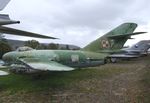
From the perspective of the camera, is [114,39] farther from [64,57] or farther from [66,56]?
[64,57]

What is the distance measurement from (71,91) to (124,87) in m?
2.34

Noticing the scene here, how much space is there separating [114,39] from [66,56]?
210 inches

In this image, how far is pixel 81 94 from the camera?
34.9 feet

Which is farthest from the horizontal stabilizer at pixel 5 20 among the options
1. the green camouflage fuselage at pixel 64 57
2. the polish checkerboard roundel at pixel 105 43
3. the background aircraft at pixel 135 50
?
the background aircraft at pixel 135 50

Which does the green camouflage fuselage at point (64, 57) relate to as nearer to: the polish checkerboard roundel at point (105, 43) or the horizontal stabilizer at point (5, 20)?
the polish checkerboard roundel at point (105, 43)

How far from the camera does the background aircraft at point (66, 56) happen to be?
1400 centimetres

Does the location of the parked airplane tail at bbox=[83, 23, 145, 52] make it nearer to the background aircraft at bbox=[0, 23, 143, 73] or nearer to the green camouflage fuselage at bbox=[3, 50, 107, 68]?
the background aircraft at bbox=[0, 23, 143, 73]

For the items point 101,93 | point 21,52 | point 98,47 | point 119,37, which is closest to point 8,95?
point 101,93

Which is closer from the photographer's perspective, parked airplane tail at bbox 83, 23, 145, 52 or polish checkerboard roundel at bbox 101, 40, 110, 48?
parked airplane tail at bbox 83, 23, 145, 52

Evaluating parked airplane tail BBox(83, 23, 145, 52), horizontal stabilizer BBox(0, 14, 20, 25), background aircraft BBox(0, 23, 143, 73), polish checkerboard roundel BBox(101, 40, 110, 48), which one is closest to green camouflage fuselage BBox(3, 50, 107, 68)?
background aircraft BBox(0, 23, 143, 73)

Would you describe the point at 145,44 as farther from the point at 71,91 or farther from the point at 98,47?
the point at 71,91

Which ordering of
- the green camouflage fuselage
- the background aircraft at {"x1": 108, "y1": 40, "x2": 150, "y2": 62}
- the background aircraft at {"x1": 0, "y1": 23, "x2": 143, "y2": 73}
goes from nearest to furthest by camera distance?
the background aircraft at {"x1": 0, "y1": 23, "x2": 143, "y2": 73}
the green camouflage fuselage
the background aircraft at {"x1": 108, "y1": 40, "x2": 150, "y2": 62}

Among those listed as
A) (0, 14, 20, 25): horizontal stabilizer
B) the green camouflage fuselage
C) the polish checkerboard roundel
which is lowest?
the green camouflage fuselage

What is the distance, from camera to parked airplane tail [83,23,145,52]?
20.1 metres
